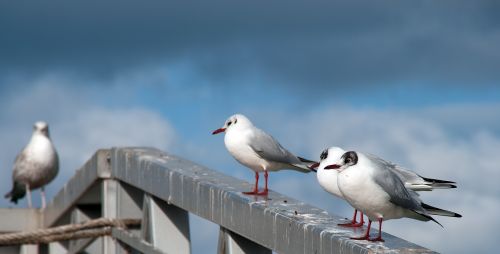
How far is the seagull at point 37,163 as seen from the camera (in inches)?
567

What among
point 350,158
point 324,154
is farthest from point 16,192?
point 350,158

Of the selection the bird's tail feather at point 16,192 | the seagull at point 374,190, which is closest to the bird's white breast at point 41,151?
the bird's tail feather at point 16,192

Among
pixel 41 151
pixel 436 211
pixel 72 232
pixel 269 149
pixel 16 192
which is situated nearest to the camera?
pixel 436 211

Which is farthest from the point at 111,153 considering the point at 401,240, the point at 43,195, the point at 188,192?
the point at 43,195

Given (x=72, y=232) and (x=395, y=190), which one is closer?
(x=395, y=190)

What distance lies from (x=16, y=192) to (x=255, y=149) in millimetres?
8730

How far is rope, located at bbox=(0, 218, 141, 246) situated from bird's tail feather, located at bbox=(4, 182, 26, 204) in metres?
6.67

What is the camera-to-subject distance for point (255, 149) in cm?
694

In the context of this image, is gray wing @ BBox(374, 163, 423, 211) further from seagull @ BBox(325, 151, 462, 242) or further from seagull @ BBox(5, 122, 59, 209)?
seagull @ BBox(5, 122, 59, 209)

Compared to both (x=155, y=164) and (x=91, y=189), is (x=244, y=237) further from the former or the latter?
(x=91, y=189)

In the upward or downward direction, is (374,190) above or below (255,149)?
below

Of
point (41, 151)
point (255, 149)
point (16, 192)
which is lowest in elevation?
point (16, 192)

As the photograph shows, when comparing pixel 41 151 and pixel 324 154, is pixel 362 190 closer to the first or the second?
pixel 324 154

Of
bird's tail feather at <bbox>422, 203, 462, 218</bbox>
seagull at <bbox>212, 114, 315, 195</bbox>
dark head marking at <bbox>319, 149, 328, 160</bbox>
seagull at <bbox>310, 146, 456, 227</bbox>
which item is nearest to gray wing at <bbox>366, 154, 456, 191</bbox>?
seagull at <bbox>310, 146, 456, 227</bbox>
